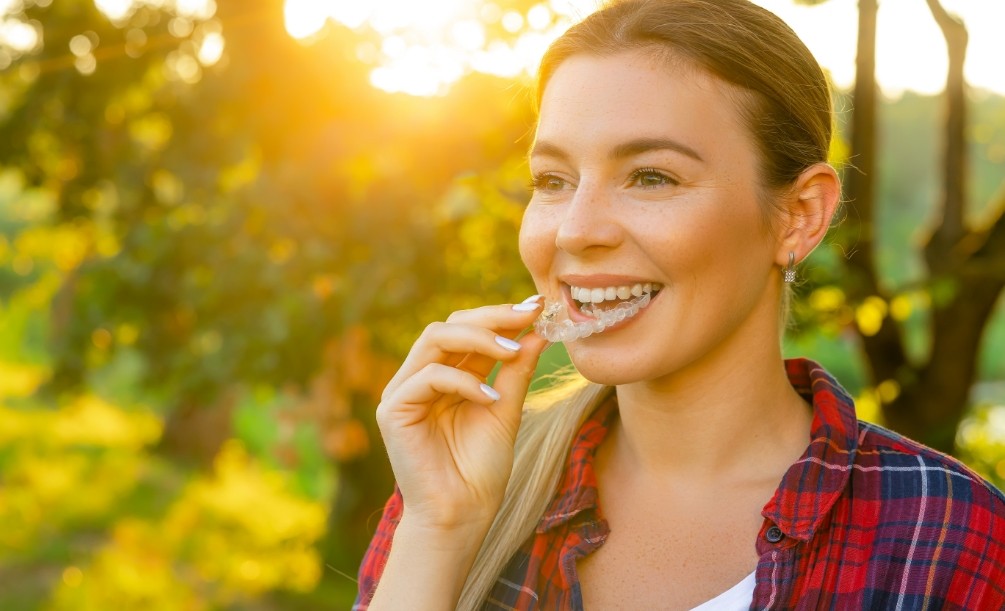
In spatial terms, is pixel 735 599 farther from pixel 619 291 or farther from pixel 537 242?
pixel 537 242

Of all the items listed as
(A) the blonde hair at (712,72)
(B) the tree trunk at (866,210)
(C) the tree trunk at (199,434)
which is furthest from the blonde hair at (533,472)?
(C) the tree trunk at (199,434)

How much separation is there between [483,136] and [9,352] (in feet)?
66.5

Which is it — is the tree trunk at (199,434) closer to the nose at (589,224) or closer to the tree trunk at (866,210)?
the tree trunk at (866,210)

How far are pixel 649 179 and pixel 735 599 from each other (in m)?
0.80

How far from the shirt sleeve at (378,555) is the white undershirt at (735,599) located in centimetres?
67

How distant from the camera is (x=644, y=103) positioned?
6.24 feet

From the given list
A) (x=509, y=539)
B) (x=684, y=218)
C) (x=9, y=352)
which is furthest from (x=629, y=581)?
(x=9, y=352)

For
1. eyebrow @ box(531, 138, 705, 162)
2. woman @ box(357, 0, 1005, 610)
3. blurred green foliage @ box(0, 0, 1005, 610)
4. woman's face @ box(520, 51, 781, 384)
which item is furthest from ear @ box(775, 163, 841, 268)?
blurred green foliage @ box(0, 0, 1005, 610)

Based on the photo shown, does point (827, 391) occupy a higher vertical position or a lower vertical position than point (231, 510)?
higher

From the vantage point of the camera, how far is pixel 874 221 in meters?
4.50

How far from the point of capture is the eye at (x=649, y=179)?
1921 millimetres

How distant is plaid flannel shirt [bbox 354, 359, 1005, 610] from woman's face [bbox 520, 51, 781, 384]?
0.33 m

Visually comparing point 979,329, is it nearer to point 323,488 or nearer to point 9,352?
point 323,488

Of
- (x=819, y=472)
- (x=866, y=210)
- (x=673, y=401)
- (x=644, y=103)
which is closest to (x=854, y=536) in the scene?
(x=819, y=472)
